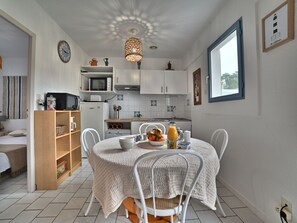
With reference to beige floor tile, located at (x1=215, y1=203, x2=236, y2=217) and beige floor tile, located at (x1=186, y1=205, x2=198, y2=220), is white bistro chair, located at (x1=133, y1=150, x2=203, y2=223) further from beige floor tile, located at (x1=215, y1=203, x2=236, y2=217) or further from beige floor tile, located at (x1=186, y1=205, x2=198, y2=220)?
beige floor tile, located at (x1=215, y1=203, x2=236, y2=217)

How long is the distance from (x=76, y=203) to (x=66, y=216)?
0.67ft

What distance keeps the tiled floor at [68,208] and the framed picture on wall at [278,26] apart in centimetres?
163

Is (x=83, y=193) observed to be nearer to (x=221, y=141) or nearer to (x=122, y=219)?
(x=122, y=219)

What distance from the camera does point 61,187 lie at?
2.01 m

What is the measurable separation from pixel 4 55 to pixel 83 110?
2.62m

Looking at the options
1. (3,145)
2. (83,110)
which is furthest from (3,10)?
(3,145)

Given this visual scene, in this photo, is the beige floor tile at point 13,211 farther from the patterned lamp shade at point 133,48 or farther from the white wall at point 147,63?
the white wall at point 147,63

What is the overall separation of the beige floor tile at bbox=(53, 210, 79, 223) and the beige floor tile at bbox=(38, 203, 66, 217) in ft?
0.21

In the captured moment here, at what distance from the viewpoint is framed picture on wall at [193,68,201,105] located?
2.80 metres

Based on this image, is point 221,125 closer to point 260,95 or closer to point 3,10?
point 260,95

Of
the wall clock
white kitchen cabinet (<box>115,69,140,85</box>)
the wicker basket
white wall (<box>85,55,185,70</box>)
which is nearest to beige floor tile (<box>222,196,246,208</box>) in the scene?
the wicker basket

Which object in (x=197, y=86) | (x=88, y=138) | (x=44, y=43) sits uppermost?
(x=44, y=43)

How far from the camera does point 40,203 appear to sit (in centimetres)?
166

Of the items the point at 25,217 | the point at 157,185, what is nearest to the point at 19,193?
the point at 25,217
